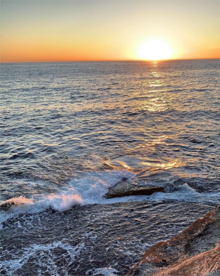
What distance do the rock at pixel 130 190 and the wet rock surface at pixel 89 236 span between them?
73 centimetres

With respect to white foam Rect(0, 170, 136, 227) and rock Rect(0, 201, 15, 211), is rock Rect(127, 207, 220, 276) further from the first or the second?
rock Rect(0, 201, 15, 211)

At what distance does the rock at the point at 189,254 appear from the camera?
5.39 m

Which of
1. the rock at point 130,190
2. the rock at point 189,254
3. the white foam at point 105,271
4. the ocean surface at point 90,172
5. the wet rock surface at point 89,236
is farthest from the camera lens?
the rock at point 130,190

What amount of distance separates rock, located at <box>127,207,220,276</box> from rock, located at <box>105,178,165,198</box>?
2.78 metres

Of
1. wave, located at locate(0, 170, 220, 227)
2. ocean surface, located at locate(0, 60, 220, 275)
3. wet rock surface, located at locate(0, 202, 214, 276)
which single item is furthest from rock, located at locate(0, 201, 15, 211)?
wet rock surface, located at locate(0, 202, 214, 276)

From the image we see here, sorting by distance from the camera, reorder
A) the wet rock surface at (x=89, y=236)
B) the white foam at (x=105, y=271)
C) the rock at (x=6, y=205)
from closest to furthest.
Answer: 1. the white foam at (x=105, y=271)
2. the wet rock surface at (x=89, y=236)
3. the rock at (x=6, y=205)

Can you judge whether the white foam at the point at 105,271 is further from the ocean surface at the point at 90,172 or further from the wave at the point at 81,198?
the wave at the point at 81,198

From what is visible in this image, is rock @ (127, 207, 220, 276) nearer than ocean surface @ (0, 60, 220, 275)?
Yes

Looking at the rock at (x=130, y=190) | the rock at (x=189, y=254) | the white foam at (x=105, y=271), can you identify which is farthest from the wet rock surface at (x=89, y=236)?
the rock at (x=130, y=190)

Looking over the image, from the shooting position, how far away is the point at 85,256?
23.3 ft

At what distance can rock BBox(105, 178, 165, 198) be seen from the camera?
10.6 m

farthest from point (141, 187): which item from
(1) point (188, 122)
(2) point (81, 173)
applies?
(1) point (188, 122)

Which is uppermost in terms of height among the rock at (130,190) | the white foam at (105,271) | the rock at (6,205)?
the rock at (130,190)

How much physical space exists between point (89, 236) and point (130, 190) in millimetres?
3211
